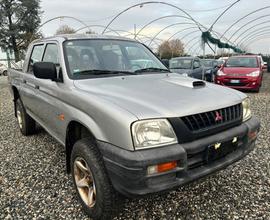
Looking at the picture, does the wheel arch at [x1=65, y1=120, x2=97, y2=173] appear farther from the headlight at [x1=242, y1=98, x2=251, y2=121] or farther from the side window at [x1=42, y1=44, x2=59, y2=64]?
the headlight at [x1=242, y1=98, x2=251, y2=121]

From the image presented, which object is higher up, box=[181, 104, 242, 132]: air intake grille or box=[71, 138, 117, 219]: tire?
box=[181, 104, 242, 132]: air intake grille

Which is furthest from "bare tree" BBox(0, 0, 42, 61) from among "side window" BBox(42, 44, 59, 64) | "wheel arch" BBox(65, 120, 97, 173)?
"wheel arch" BBox(65, 120, 97, 173)

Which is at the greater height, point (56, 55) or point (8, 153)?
point (56, 55)

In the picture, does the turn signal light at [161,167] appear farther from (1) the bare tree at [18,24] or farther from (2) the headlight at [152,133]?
(1) the bare tree at [18,24]

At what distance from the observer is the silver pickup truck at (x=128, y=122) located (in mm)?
2027

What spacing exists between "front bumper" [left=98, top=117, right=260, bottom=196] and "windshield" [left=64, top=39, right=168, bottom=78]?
1.24 m

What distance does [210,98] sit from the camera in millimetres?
2508

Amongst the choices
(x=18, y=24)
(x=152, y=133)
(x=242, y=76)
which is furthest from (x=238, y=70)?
(x=18, y=24)

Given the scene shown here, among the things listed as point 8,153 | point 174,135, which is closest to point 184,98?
point 174,135

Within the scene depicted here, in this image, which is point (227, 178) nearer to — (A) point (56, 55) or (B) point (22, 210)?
(B) point (22, 210)

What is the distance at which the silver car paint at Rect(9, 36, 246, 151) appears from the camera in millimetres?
2098

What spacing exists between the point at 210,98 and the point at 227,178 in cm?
133

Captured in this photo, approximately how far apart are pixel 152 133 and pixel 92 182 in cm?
84

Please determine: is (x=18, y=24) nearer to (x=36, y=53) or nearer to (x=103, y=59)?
(x=36, y=53)
